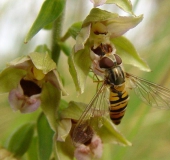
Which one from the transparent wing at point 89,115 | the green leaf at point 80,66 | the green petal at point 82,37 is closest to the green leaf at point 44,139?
the transparent wing at point 89,115

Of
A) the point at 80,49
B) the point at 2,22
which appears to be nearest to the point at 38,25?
the point at 80,49

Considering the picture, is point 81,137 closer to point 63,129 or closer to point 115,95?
point 63,129

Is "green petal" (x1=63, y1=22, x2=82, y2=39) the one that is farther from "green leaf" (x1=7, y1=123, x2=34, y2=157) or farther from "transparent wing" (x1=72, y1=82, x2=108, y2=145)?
"green leaf" (x1=7, y1=123, x2=34, y2=157)

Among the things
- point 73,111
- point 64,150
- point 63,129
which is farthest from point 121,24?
point 64,150

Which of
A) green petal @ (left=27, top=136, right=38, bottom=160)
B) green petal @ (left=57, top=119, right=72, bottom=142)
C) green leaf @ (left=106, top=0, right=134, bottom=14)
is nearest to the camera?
green leaf @ (left=106, top=0, right=134, bottom=14)

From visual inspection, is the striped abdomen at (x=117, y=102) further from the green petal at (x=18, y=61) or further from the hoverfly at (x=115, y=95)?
the green petal at (x=18, y=61)

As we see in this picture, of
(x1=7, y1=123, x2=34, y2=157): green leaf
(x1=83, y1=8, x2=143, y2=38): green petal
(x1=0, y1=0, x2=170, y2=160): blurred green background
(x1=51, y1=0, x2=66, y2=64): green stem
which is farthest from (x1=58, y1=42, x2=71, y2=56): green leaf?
(x1=0, y1=0, x2=170, y2=160): blurred green background
